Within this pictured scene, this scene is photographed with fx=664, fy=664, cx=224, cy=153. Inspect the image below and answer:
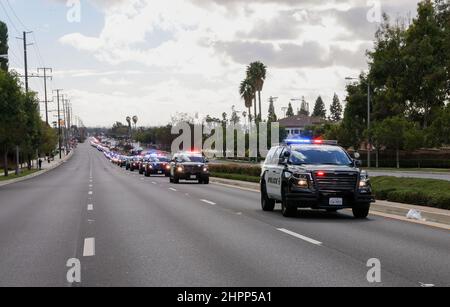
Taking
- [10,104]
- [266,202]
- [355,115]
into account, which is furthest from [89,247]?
[355,115]

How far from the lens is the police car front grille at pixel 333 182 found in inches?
627

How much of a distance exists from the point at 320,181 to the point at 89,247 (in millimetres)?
6487

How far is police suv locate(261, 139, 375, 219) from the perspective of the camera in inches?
627

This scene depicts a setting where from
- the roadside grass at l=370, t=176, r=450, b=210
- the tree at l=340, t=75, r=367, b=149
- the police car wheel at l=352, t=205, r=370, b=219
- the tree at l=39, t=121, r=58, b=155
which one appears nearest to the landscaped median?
the roadside grass at l=370, t=176, r=450, b=210

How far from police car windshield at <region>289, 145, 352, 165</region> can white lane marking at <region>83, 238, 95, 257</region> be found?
20.8 ft

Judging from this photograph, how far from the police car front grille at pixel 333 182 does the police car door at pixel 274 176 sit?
1.42 meters

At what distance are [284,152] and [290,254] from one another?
7.30 m

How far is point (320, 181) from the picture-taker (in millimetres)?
15969

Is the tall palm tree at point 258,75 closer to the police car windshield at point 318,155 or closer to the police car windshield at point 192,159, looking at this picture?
the police car windshield at point 192,159

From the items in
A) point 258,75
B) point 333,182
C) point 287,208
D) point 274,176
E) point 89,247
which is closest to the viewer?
point 89,247

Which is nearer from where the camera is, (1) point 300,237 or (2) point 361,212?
(1) point 300,237

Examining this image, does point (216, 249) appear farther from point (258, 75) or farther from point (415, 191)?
point (258, 75)
